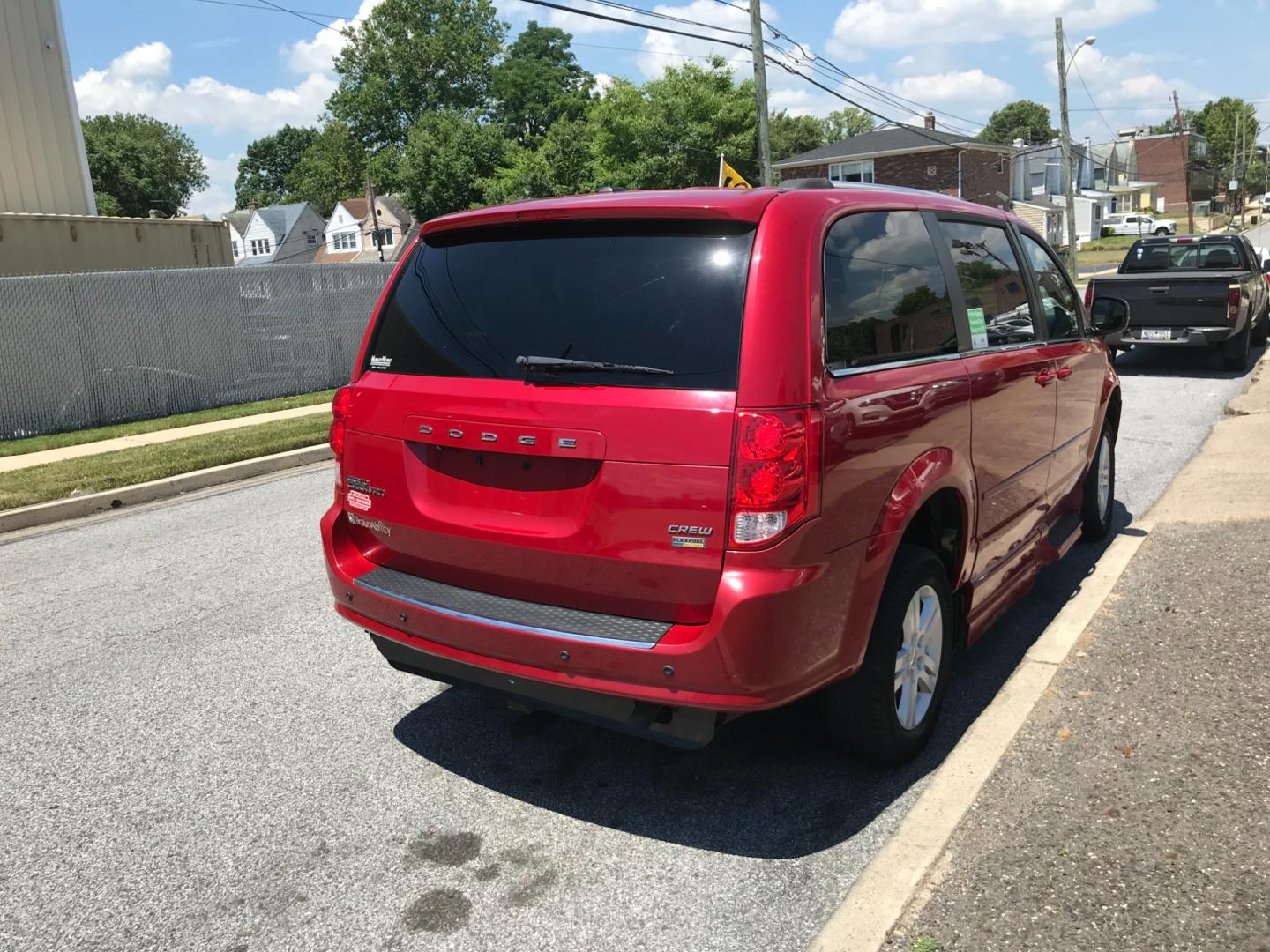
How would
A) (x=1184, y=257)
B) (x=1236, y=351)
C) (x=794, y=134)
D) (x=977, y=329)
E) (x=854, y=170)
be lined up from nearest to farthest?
(x=977, y=329), (x=1236, y=351), (x=1184, y=257), (x=854, y=170), (x=794, y=134)

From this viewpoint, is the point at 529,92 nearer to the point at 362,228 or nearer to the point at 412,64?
the point at 412,64

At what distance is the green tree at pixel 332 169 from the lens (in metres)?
83.6

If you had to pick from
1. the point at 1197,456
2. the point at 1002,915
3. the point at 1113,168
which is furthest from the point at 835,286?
the point at 1113,168

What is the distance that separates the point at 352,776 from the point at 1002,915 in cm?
217

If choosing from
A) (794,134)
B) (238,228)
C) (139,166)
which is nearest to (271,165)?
(238,228)

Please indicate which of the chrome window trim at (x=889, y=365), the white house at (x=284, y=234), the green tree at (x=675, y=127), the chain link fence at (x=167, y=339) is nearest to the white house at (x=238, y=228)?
the white house at (x=284, y=234)

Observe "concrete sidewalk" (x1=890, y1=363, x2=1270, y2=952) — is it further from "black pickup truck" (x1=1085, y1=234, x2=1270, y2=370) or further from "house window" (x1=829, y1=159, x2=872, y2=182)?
"house window" (x1=829, y1=159, x2=872, y2=182)

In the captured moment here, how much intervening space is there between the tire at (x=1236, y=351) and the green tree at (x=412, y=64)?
72721mm

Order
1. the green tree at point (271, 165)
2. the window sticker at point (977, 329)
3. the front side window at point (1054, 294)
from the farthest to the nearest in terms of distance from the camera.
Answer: the green tree at point (271, 165) → the front side window at point (1054, 294) → the window sticker at point (977, 329)

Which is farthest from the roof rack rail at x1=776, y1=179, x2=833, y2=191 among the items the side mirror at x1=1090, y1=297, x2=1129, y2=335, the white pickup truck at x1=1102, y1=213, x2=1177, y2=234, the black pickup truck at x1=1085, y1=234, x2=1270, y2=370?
the white pickup truck at x1=1102, y1=213, x2=1177, y2=234

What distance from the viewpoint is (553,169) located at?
6081cm

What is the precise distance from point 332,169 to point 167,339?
80.3 m

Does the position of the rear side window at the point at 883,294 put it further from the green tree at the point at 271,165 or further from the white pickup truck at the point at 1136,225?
the green tree at the point at 271,165

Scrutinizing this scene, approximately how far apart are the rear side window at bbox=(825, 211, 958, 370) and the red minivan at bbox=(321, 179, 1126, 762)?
12mm
